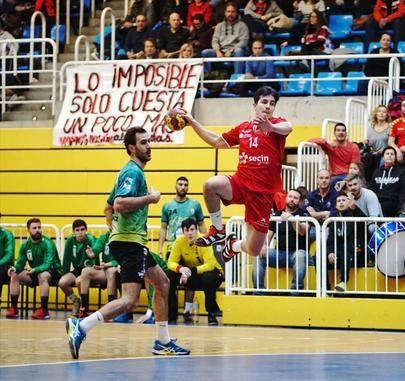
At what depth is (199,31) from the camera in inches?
913

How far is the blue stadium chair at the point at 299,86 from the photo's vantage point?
21.6 meters

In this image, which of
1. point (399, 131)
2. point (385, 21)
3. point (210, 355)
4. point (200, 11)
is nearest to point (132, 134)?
point (210, 355)

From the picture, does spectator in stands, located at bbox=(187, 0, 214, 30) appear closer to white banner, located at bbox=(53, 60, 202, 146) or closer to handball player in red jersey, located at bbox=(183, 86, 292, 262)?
white banner, located at bbox=(53, 60, 202, 146)

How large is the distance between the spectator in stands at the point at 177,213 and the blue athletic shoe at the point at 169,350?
6.27 metres

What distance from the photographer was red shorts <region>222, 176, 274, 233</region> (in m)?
12.4

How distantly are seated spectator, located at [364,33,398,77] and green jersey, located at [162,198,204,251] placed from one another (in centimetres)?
404

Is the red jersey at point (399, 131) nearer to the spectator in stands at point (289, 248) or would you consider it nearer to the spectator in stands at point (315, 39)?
the spectator in stands at point (289, 248)

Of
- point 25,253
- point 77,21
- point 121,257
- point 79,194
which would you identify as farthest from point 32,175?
point 121,257

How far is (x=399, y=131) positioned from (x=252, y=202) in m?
6.80

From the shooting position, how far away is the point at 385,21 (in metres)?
21.7

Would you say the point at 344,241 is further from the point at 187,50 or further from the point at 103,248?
the point at 187,50

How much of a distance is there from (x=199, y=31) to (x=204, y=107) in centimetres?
218

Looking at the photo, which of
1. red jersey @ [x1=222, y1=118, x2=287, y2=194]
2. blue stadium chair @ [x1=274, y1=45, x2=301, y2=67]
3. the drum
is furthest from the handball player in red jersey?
blue stadium chair @ [x1=274, y1=45, x2=301, y2=67]

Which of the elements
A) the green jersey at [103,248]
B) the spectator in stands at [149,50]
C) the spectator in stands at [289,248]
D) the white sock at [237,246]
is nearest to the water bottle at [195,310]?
the green jersey at [103,248]
